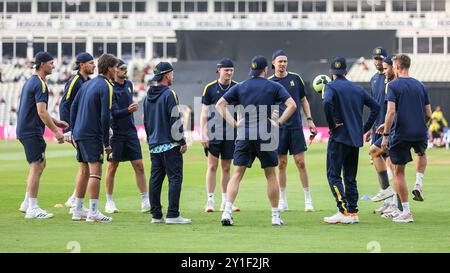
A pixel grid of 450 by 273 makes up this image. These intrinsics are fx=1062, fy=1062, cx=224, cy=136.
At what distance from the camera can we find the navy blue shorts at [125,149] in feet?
56.2

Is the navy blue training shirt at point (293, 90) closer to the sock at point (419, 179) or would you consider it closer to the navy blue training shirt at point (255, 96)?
the sock at point (419, 179)

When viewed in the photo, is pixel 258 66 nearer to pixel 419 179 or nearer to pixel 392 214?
pixel 392 214

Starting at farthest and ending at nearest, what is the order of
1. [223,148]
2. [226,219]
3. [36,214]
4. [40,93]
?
1. [223,148]
2. [40,93]
3. [36,214]
4. [226,219]

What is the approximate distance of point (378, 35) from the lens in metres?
69.4

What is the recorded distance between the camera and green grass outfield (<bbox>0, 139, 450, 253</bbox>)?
40.7 feet

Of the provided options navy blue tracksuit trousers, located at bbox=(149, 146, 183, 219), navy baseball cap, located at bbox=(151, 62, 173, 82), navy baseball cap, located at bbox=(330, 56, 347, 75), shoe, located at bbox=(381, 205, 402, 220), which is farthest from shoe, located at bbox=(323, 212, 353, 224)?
navy baseball cap, located at bbox=(151, 62, 173, 82)

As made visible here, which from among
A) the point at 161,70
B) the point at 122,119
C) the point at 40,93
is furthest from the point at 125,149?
the point at 161,70

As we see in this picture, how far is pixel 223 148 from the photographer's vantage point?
57.3ft

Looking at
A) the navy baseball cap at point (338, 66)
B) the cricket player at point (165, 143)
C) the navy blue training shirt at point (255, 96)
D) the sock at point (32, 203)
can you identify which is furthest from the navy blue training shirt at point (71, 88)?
the navy baseball cap at point (338, 66)

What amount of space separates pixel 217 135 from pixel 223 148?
0.27 metres

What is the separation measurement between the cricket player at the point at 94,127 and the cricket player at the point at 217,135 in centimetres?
224

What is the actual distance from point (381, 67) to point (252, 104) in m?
3.34

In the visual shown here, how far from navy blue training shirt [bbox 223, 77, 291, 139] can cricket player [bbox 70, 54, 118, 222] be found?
6.12ft
